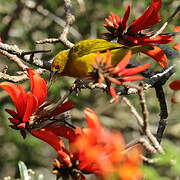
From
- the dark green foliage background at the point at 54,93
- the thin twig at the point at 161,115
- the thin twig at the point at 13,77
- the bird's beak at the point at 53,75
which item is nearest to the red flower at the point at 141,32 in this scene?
the thin twig at the point at 161,115

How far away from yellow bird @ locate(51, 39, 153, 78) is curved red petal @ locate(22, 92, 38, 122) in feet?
1.43

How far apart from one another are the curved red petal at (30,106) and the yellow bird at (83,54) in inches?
17.1

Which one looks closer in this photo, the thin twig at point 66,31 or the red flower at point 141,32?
the red flower at point 141,32

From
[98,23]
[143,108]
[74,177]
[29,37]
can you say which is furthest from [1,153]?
[143,108]

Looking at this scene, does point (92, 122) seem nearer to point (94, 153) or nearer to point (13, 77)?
point (94, 153)

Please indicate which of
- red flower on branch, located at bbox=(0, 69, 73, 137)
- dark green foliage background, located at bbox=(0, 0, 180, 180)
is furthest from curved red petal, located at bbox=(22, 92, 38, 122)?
dark green foliage background, located at bbox=(0, 0, 180, 180)

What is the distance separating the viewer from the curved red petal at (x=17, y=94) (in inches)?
67.1

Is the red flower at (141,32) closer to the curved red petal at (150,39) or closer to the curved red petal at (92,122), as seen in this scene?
the curved red petal at (150,39)

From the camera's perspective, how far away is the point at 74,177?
1545 mm

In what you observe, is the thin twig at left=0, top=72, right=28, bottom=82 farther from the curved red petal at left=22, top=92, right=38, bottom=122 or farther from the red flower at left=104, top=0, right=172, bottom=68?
the red flower at left=104, top=0, right=172, bottom=68

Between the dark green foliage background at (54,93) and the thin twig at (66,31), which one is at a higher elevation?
the dark green foliage background at (54,93)

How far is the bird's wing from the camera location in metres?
2.21

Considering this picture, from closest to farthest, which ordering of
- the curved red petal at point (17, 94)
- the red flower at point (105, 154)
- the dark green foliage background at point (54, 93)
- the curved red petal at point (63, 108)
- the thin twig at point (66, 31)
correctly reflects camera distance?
the red flower at point (105, 154), the curved red petal at point (17, 94), the curved red petal at point (63, 108), the thin twig at point (66, 31), the dark green foliage background at point (54, 93)

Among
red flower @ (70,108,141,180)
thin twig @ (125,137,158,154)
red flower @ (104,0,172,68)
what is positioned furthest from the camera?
red flower @ (104,0,172,68)
